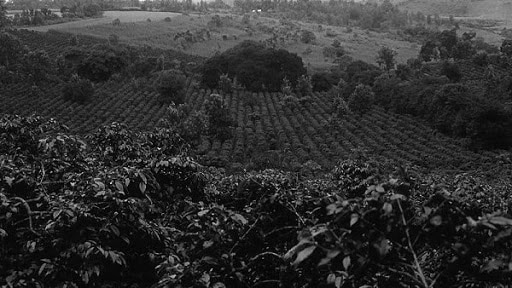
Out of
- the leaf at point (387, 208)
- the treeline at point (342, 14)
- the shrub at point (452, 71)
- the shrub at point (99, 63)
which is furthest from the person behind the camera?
the treeline at point (342, 14)

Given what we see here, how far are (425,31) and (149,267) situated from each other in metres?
136

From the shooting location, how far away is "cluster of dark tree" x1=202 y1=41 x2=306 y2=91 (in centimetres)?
6700

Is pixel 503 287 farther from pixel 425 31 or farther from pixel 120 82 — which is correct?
pixel 425 31

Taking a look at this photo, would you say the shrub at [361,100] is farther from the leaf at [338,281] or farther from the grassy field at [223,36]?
the leaf at [338,281]

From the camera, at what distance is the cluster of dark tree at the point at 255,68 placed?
220ft

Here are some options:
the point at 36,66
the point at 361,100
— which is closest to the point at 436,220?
the point at 361,100

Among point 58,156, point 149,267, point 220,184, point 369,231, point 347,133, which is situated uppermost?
point 369,231

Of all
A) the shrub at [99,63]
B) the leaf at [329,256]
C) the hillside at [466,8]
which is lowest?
the shrub at [99,63]

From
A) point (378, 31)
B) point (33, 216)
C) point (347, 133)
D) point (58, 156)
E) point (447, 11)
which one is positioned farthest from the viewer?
point (447, 11)

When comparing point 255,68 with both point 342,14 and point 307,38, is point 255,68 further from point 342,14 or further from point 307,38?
point 342,14

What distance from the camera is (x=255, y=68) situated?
67688 millimetres

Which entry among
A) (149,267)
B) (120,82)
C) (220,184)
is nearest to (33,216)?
(149,267)

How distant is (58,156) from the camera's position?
701 cm

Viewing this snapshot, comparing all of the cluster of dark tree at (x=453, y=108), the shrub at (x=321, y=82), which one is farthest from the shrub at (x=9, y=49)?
the cluster of dark tree at (x=453, y=108)
